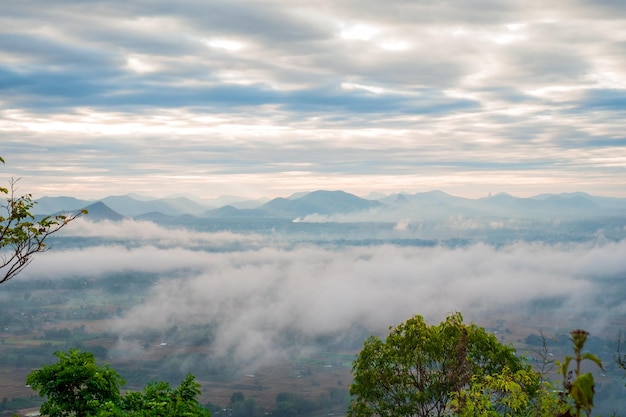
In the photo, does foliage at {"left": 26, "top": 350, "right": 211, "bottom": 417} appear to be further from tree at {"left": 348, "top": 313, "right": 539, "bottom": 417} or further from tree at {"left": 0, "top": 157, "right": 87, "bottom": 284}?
tree at {"left": 348, "top": 313, "right": 539, "bottom": 417}

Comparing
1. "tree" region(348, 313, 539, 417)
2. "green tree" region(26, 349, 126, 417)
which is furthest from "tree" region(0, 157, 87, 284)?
"tree" region(348, 313, 539, 417)

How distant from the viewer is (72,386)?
2370 cm

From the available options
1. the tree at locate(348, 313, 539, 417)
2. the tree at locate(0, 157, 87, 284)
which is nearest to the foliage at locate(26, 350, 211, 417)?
the tree at locate(0, 157, 87, 284)

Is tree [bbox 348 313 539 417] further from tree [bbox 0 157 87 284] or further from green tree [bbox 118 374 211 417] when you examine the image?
tree [bbox 0 157 87 284]

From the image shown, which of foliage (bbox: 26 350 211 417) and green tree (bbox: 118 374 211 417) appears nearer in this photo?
green tree (bbox: 118 374 211 417)

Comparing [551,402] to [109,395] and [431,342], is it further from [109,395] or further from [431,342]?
[109,395]

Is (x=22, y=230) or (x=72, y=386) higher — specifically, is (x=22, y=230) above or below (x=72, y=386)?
above

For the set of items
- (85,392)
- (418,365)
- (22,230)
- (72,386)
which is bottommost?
(418,365)

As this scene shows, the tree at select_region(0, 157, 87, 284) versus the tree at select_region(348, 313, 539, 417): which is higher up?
the tree at select_region(0, 157, 87, 284)

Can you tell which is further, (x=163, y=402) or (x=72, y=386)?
(x=72, y=386)

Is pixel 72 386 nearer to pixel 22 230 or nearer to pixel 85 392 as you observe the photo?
pixel 85 392

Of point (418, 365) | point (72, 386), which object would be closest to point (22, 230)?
point (72, 386)

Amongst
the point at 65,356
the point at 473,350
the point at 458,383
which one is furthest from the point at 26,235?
the point at 473,350

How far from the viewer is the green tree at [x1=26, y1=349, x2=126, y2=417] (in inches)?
909
